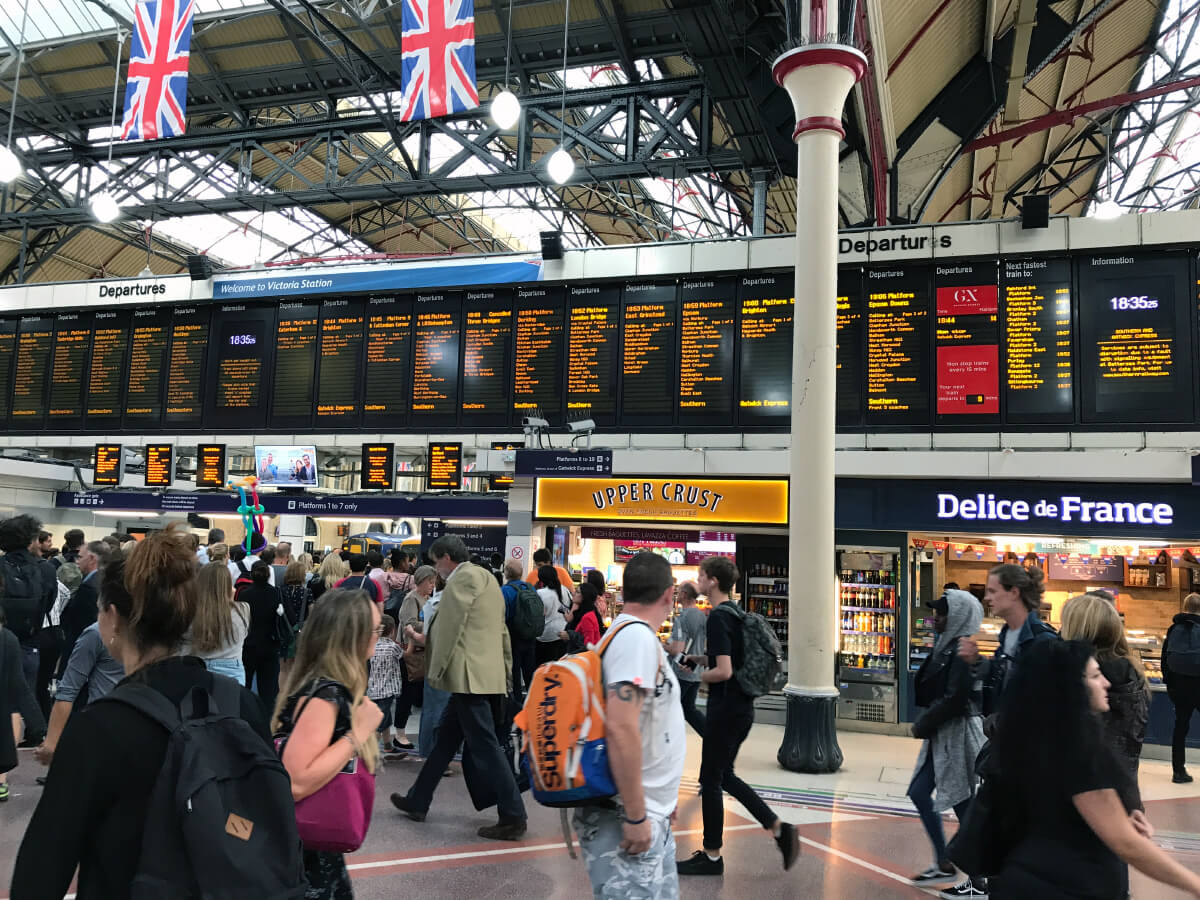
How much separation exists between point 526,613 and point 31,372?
10.6 meters

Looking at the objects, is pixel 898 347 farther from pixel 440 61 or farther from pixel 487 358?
pixel 440 61

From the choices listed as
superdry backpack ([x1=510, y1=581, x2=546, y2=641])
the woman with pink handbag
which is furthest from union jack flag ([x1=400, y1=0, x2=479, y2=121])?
the woman with pink handbag

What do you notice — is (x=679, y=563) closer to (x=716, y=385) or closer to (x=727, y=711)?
(x=716, y=385)

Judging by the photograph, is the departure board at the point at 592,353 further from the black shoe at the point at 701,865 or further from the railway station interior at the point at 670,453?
the black shoe at the point at 701,865

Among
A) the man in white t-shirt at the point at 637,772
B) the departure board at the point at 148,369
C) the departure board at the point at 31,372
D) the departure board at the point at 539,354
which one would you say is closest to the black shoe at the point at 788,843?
the man in white t-shirt at the point at 637,772

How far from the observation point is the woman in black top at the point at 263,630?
6.95 m

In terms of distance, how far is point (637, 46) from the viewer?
1254 cm

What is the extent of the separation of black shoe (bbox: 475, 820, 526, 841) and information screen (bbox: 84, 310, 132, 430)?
34.5 ft

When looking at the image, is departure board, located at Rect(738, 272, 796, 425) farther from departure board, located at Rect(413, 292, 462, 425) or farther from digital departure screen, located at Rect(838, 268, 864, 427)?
departure board, located at Rect(413, 292, 462, 425)

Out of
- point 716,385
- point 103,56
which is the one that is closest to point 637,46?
point 716,385

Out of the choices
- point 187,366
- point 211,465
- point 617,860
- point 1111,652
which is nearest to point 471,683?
A: point 617,860

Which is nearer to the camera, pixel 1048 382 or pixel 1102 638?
pixel 1102 638

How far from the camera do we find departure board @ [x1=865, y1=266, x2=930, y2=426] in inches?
388

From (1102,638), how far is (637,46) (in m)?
10.6
